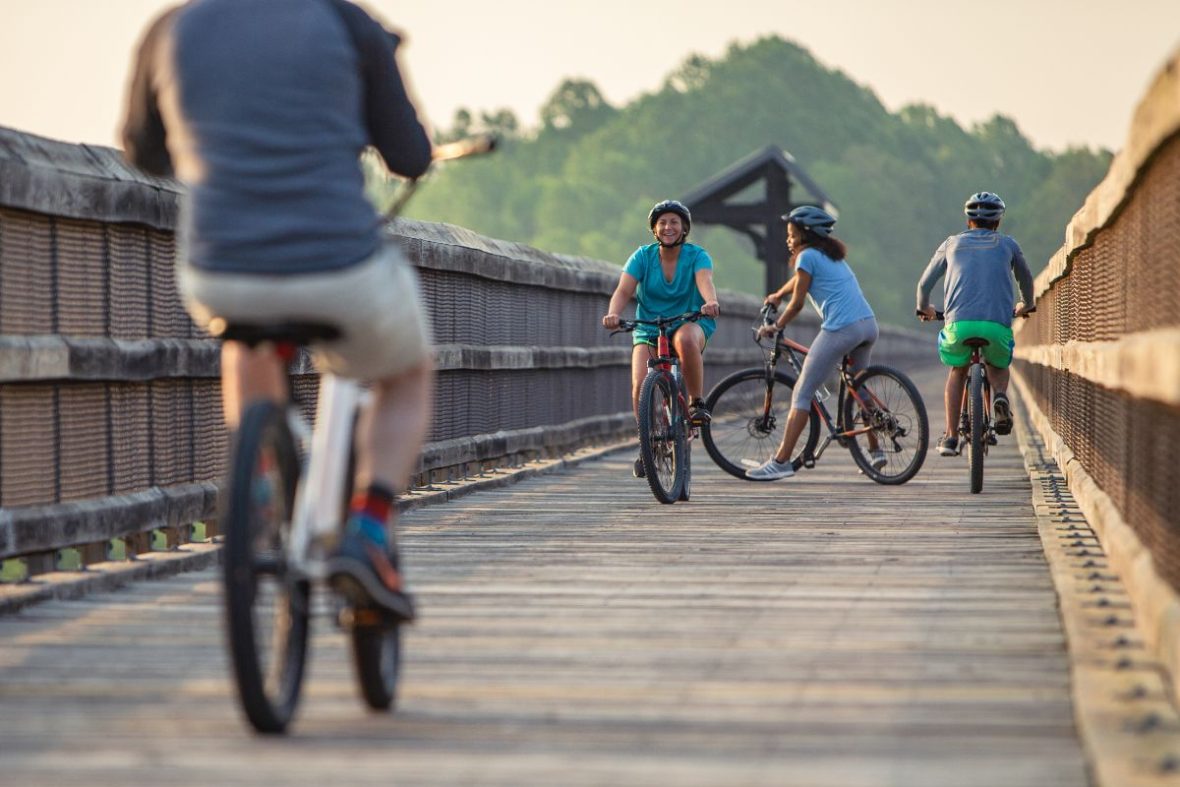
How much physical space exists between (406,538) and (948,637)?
148 inches

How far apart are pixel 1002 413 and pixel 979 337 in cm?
58

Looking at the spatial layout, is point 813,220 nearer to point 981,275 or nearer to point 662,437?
point 981,275

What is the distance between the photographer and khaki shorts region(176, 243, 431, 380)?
475 cm

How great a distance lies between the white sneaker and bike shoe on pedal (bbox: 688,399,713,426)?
109 cm

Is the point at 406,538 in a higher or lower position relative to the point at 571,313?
lower

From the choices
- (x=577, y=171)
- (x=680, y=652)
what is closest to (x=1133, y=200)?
(x=680, y=652)

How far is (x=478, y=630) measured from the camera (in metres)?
6.49

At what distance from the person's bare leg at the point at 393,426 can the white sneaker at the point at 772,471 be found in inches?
317

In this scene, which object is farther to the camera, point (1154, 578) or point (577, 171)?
point (577, 171)

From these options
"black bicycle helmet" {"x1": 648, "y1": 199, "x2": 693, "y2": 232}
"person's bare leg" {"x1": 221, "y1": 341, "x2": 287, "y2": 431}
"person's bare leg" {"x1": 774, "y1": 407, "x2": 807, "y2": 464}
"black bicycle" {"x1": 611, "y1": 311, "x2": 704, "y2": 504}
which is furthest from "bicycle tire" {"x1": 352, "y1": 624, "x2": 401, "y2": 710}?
"person's bare leg" {"x1": 774, "y1": 407, "x2": 807, "y2": 464}

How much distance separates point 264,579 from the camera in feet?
16.1

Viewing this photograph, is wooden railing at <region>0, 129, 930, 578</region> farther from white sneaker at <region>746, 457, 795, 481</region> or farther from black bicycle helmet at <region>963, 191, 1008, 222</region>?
black bicycle helmet at <region>963, 191, 1008, 222</region>

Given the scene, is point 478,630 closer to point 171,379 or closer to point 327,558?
point 327,558

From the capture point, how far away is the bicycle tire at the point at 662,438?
11.1 metres
